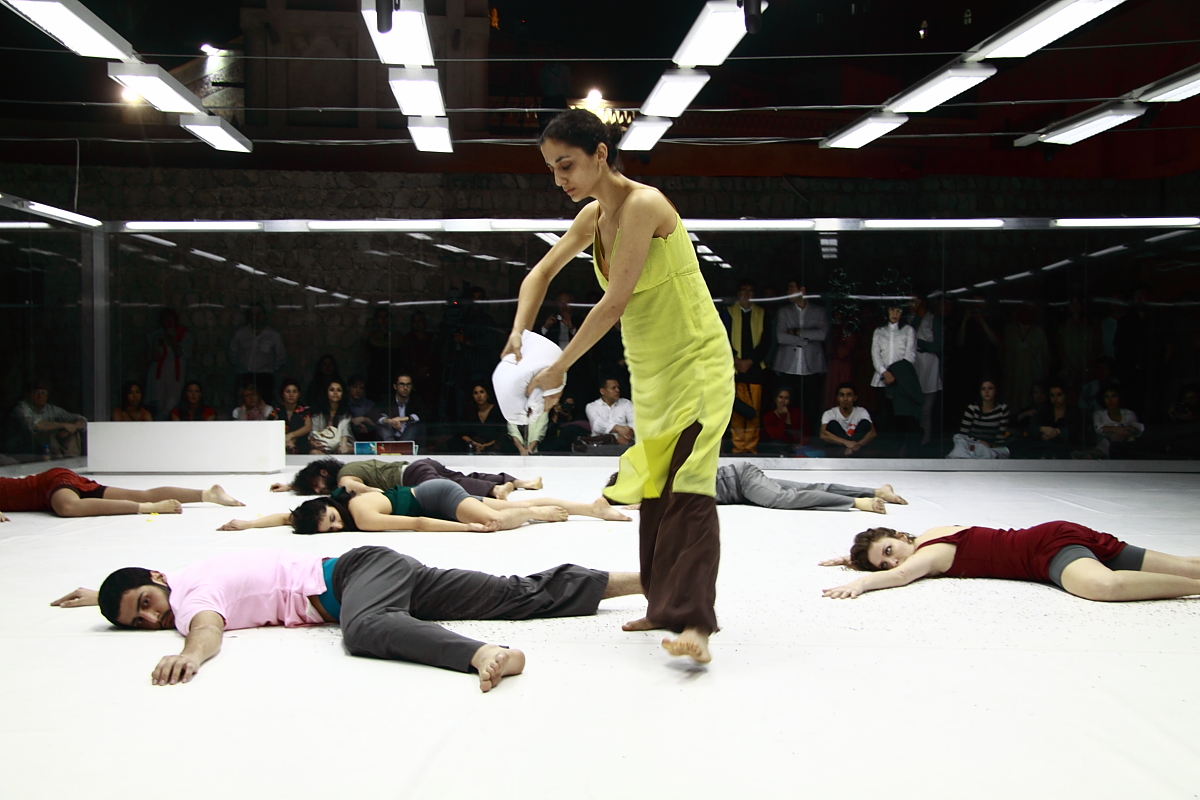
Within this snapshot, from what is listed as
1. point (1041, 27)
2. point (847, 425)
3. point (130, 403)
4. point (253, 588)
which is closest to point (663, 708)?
point (253, 588)

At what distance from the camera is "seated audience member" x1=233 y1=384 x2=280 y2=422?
8.80 m

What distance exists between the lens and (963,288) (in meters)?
8.62

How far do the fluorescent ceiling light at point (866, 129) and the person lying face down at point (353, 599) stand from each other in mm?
5266

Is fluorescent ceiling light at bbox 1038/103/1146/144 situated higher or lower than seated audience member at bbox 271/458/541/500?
higher

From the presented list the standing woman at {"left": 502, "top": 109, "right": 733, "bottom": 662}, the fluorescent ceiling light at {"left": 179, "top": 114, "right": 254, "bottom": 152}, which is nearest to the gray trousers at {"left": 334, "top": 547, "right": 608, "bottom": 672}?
the standing woman at {"left": 502, "top": 109, "right": 733, "bottom": 662}

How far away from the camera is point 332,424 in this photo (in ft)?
28.8

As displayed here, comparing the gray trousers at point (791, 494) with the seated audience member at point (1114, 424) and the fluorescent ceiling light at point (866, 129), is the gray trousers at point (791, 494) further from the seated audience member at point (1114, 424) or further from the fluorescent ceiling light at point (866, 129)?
the seated audience member at point (1114, 424)

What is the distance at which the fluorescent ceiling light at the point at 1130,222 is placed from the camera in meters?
8.53

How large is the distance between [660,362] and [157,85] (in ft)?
17.6

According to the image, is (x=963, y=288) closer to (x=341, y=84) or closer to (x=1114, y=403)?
(x=1114, y=403)

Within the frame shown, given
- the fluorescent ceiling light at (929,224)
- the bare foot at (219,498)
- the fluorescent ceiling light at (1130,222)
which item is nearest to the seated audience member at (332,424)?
the bare foot at (219,498)

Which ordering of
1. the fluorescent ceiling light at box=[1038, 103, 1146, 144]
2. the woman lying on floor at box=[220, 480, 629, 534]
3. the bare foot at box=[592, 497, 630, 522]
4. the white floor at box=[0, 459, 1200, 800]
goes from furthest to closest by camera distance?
the fluorescent ceiling light at box=[1038, 103, 1146, 144]
the bare foot at box=[592, 497, 630, 522]
the woman lying on floor at box=[220, 480, 629, 534]
the white floor at box=[0, 459, 1200, 800]

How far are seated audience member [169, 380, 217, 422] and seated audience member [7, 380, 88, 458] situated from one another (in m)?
0.88

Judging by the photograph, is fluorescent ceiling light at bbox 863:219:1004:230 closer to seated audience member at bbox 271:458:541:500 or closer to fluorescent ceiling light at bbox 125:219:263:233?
seated audience member at bbox 271:458:541:500
